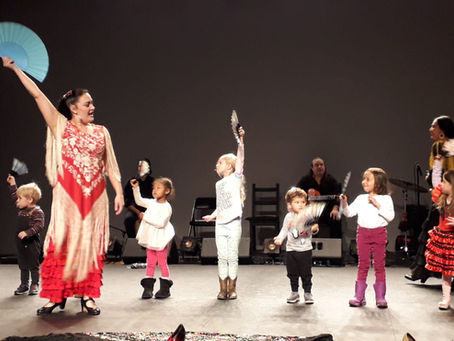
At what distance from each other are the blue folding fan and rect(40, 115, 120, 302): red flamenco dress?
36 centimetres

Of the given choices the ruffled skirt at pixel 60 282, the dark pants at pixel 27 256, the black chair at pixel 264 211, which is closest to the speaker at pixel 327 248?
the black chair at pixel 264 211

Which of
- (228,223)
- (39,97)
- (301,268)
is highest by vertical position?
(39,97)

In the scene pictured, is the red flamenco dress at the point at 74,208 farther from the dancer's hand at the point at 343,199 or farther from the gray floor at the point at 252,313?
the dancer's hand at the point at 343,199

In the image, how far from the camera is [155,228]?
14.5 feet

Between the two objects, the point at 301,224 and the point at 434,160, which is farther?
the point at 434,160

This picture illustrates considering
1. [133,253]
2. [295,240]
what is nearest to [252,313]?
[295,240]

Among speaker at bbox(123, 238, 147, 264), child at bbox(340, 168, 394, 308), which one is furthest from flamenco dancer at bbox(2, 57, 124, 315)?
speaker at bbox(123, 238, 147, 264)

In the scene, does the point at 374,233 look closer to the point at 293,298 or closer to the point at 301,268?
the point at 301,268

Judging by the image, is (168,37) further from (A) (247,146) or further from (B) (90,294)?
(B) (90,294)

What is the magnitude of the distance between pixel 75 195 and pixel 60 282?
619 millimetres

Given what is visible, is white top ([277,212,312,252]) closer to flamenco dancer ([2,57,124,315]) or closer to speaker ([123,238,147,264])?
flamenco dancer ([2,57,124,315])

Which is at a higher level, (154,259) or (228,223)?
(228,223)

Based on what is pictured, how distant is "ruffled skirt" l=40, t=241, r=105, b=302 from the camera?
334 centimetres

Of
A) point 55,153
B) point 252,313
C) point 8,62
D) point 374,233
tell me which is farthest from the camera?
point 374,233
